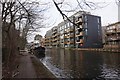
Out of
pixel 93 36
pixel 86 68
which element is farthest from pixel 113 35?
pixel 86 68

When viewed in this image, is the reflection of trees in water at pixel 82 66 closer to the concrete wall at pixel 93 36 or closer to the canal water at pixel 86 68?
the canal water at pixel 86 68

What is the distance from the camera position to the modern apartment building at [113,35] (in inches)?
2923

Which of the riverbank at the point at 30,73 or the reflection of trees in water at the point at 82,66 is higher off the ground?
the riverbank at the point at 30,73

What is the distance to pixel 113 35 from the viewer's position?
7794 cm

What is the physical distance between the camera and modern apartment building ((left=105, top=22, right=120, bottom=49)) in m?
74.2

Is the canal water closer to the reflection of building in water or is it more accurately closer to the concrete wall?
the reflection of building in water

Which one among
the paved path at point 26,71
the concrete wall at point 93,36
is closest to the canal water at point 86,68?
the paved path at point 26,71

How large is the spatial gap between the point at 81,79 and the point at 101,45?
75.5 m

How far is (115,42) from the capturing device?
75375 mm

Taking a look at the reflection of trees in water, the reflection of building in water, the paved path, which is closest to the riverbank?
the paved path

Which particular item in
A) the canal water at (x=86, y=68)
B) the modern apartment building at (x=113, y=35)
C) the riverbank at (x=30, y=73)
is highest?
the modern apartment building at (x=113, y=35)

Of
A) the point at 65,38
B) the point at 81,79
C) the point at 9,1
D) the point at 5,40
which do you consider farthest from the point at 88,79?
the point at 65,38

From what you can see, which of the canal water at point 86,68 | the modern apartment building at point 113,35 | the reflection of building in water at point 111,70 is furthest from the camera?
the modern apartment building at point 113,35

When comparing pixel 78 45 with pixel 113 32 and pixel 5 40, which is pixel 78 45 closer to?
pixel 113 32
